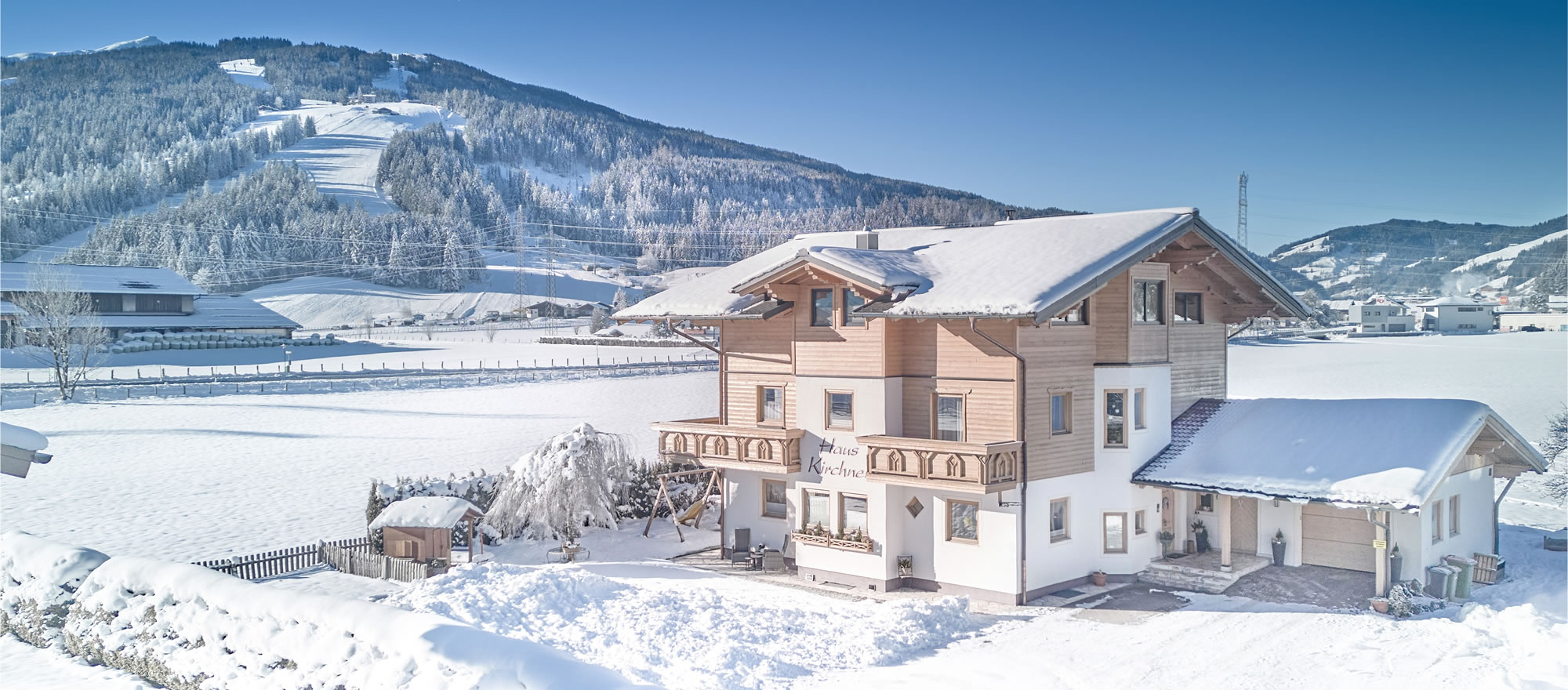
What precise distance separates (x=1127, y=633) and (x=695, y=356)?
59.3m

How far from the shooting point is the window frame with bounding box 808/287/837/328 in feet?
77.0

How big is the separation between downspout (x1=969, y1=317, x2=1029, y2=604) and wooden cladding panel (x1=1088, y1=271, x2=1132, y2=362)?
2.73 m

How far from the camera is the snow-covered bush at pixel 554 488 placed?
2523cm

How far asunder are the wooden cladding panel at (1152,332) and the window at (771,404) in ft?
24.5

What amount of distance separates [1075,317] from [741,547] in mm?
9455

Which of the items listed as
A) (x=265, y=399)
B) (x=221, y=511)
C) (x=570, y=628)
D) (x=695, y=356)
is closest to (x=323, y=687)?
(x=570, y=628)

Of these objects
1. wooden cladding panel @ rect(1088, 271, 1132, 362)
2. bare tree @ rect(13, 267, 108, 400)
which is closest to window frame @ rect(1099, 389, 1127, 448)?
wooden cladding panel @ rect(1088, 271, 1132, 362)

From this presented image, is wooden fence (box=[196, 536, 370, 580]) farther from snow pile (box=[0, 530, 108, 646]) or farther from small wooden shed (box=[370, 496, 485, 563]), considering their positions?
snow pile (box=[0, 530, 108, 646])

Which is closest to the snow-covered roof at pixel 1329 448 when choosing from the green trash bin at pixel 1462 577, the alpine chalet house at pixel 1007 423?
the alpine chalet house at pixel 1007 423

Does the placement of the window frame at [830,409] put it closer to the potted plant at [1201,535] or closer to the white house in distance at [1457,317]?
the potted plant at [1201,535]

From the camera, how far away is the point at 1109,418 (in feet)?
74.9

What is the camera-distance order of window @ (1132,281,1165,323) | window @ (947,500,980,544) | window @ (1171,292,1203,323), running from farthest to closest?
window @ (1171,292,1203,323) < window @ (1132,281,1165,323) < window @ (947,500,980,544)

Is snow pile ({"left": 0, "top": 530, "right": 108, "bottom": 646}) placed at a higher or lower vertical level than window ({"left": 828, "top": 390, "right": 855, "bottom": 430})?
lower

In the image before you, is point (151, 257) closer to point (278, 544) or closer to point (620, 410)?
point (620, 410)
